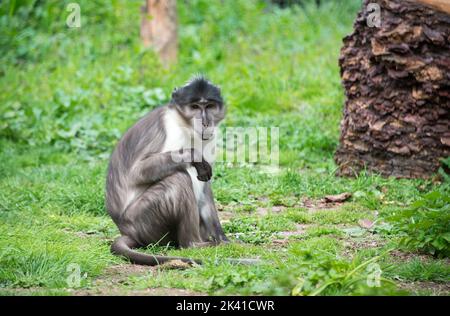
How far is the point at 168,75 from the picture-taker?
11.7 meters

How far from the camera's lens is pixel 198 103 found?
21.0 feet

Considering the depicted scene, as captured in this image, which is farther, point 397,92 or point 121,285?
point 397,92

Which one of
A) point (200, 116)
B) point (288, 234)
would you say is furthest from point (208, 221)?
point (200, 116)

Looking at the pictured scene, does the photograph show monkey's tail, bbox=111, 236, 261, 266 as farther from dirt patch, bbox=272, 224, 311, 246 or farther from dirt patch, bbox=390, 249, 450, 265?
dirt patch, bbox=390, 249, 450, 265

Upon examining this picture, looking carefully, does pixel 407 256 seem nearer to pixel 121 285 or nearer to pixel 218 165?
pixel 121 285

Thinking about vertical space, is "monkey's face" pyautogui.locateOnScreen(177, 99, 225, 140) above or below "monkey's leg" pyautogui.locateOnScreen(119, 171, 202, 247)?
above

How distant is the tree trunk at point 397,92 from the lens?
25.8 feet

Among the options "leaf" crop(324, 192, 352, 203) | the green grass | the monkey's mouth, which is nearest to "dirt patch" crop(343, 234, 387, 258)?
the green grass

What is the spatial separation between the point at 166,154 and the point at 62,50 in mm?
7653

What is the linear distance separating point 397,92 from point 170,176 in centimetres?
326

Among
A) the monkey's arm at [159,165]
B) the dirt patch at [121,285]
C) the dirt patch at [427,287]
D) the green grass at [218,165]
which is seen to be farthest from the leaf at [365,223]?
the dirt patch at [121,285]

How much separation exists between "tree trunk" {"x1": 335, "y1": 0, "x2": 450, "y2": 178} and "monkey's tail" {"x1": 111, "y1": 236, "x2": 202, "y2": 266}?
3363mm

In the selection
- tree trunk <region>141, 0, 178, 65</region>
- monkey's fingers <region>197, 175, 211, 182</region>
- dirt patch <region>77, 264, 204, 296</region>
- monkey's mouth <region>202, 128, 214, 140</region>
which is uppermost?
tree trunk <region>141, 0, 178, 65</region>

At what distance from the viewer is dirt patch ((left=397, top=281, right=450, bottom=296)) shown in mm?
4965
